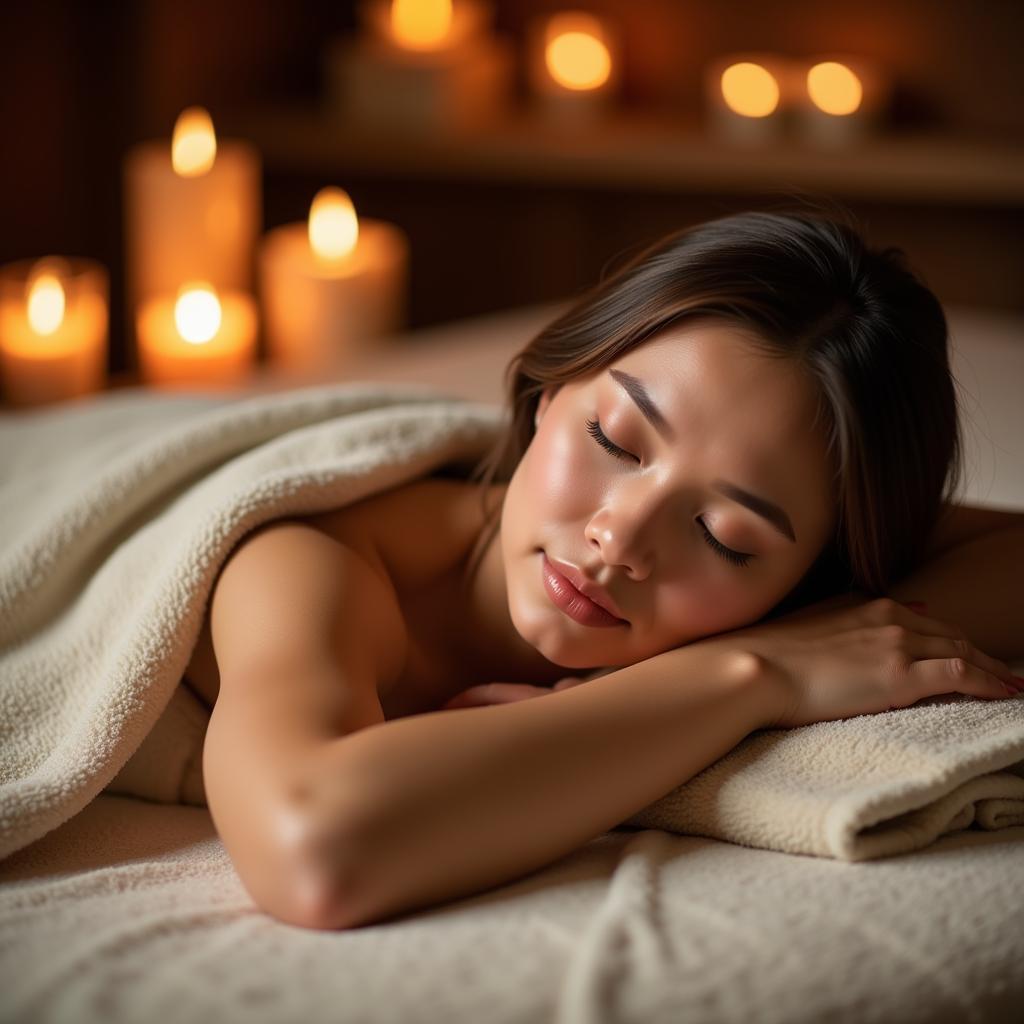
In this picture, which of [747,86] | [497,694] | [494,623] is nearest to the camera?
[497,694]

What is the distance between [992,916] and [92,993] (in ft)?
1.53

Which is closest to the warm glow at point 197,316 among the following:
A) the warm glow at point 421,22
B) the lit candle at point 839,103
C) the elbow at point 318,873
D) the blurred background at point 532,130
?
the blurred background at point 532,130

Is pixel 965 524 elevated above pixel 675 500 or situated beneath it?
situated beneath

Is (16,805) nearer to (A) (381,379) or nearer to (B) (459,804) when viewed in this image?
(B) (459,804)

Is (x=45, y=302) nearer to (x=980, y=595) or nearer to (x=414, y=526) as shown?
(x=414, y=526)

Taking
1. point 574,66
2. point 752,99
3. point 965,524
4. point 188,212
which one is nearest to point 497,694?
point 965,524

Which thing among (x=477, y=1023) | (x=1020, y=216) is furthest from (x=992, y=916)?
(x=1020, y=216)

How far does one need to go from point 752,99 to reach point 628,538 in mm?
1535

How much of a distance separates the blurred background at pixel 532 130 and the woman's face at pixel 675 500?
1307mm

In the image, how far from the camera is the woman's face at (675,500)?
852 millimetres

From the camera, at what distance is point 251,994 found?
63 centimetres

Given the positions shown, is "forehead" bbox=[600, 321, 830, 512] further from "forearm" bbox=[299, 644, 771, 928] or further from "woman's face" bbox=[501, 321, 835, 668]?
"forearm" bbox=[299, 644, 771, 928]

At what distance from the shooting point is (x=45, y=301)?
1973 millimetres

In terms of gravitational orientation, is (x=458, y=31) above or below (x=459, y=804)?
above
